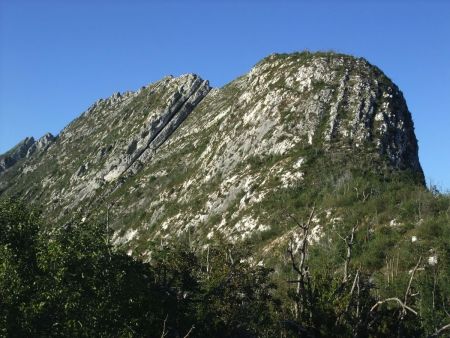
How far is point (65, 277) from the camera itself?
71.8ft

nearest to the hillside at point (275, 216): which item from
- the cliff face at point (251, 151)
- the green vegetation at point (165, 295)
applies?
the green vegetation at point (165, 295)

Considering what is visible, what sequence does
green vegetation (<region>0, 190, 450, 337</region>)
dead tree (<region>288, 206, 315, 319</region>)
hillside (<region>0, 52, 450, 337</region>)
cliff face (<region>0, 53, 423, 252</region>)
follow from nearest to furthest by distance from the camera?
dead tree (<region>288, 206, 315, 319</region>), green vegetation (<region>0, 190, 450, 337</region>), hillside (<region>0, 52, 450, 337</region>), cliff face (<region>0, 53, 423, 252</region>)

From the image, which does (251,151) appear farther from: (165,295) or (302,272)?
(302,272)

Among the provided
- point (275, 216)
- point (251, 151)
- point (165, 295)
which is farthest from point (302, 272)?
point (251, 151)

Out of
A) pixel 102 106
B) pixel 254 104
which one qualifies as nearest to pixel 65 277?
pixel 254 104

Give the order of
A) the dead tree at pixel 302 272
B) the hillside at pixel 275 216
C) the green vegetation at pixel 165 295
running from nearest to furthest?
the dead tree at pixel 302 272 → the green vegetation at pixel 165 295 → the hillside at pixel 275 216

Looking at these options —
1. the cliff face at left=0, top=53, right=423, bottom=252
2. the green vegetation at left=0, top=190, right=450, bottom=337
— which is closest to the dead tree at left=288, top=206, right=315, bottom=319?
the green vegetation at left=0, top=190, right=450, bottom=337

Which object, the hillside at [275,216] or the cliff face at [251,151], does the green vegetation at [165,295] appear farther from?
the cliff face at [251,151]

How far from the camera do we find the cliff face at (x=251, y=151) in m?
66.3

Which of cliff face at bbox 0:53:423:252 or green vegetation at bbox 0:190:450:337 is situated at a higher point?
cliff face at bbox 0:53:423:252

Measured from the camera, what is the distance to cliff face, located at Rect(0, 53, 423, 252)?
66312 millimetres

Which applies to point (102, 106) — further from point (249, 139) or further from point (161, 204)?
point (249, 139)

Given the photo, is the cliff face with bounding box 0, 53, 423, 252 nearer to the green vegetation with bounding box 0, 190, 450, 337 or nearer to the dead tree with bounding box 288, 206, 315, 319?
the green vegetation with bounding box 0, 190, 450, 337

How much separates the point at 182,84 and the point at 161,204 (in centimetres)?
6339
